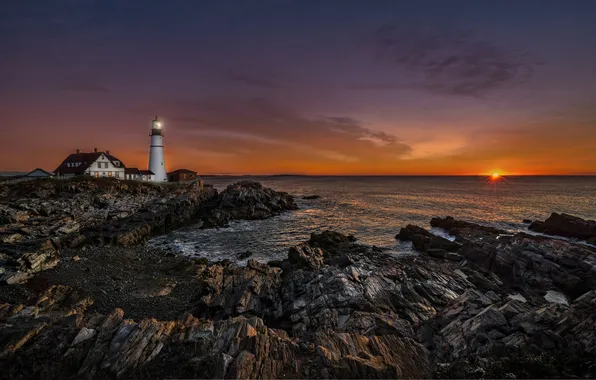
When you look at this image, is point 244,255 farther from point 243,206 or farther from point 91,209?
point 91,209

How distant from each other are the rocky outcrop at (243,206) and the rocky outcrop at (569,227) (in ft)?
162

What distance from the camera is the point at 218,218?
52500mm

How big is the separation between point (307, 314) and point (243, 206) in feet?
152

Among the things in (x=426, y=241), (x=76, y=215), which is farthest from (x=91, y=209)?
(x=426, y=241)

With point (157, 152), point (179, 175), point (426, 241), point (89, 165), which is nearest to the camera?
point (426, 241)

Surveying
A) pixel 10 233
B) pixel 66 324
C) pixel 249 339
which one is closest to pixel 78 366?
pixel 66 324

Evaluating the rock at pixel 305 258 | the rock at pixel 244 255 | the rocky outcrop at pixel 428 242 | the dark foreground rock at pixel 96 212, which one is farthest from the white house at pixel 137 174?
the rocky outcrop at pixel 428 242

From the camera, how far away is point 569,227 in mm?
39312

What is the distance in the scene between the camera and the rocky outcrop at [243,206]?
53281mm

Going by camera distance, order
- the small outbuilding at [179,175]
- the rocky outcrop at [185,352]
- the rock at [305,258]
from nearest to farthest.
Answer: the rocky outcrop at [185,352]
the rock at [305,258]
the small outbuilding at [179,175]

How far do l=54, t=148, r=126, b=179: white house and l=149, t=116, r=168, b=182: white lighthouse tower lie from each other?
9.35 metres

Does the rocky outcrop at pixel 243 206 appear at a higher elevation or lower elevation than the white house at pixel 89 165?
lower

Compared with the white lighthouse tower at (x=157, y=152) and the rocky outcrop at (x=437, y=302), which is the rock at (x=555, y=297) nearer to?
the rocky outcrop at (x=437, y=302)

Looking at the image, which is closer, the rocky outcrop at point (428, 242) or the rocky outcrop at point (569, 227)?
the rocky outcrop at point (428, 242)
